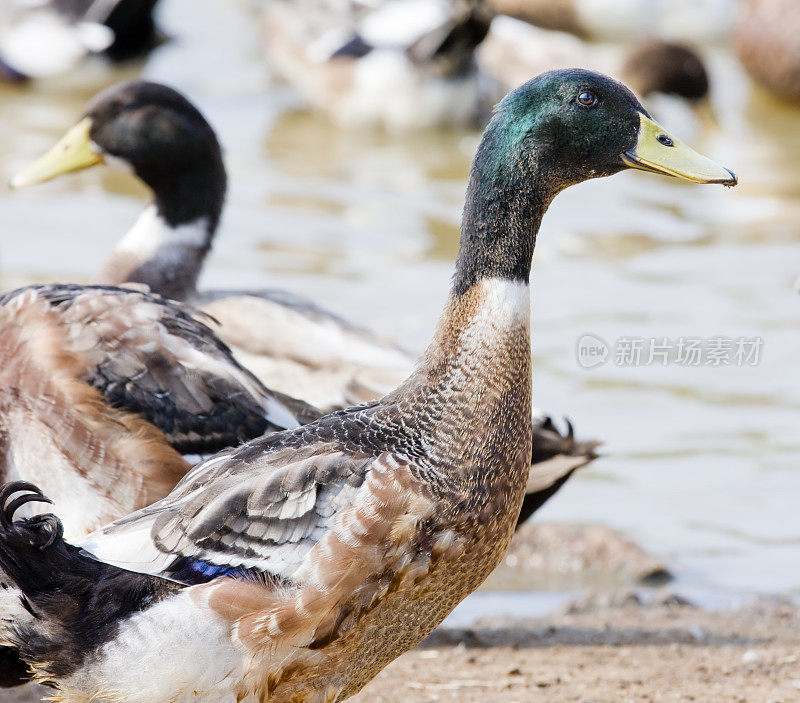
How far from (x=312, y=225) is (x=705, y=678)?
549 cm

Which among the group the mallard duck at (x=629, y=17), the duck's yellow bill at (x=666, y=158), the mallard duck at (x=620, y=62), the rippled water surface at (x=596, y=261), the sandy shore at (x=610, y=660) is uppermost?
the mallard duck at (x=629, y=17)

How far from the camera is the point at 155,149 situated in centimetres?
555

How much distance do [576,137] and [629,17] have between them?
474 inches

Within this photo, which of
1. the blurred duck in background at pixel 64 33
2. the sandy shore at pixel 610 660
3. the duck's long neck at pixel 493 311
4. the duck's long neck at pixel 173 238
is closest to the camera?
the duck's long neck at pixel 493 311

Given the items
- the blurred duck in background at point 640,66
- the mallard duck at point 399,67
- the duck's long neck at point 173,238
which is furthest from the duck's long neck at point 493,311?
the blurred duck in background at point 640,66

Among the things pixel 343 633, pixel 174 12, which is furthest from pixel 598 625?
pixel 174 12

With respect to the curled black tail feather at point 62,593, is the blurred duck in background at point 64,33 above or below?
above

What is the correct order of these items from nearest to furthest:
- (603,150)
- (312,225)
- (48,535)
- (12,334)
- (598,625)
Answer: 1. (48,535)
2. (603,150)
3. (12,334)
4. (598,625)
5. (312,225)

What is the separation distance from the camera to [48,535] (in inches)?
115

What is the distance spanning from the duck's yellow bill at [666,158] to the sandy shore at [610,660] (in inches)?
56.6

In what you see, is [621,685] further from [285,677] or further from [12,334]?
[12,334]

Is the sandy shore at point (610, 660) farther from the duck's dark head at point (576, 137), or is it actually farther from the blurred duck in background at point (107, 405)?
the duck's dark head at point (576, 137)

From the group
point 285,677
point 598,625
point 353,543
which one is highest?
point 353,543

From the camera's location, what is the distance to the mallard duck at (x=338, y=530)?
2.97 meters
